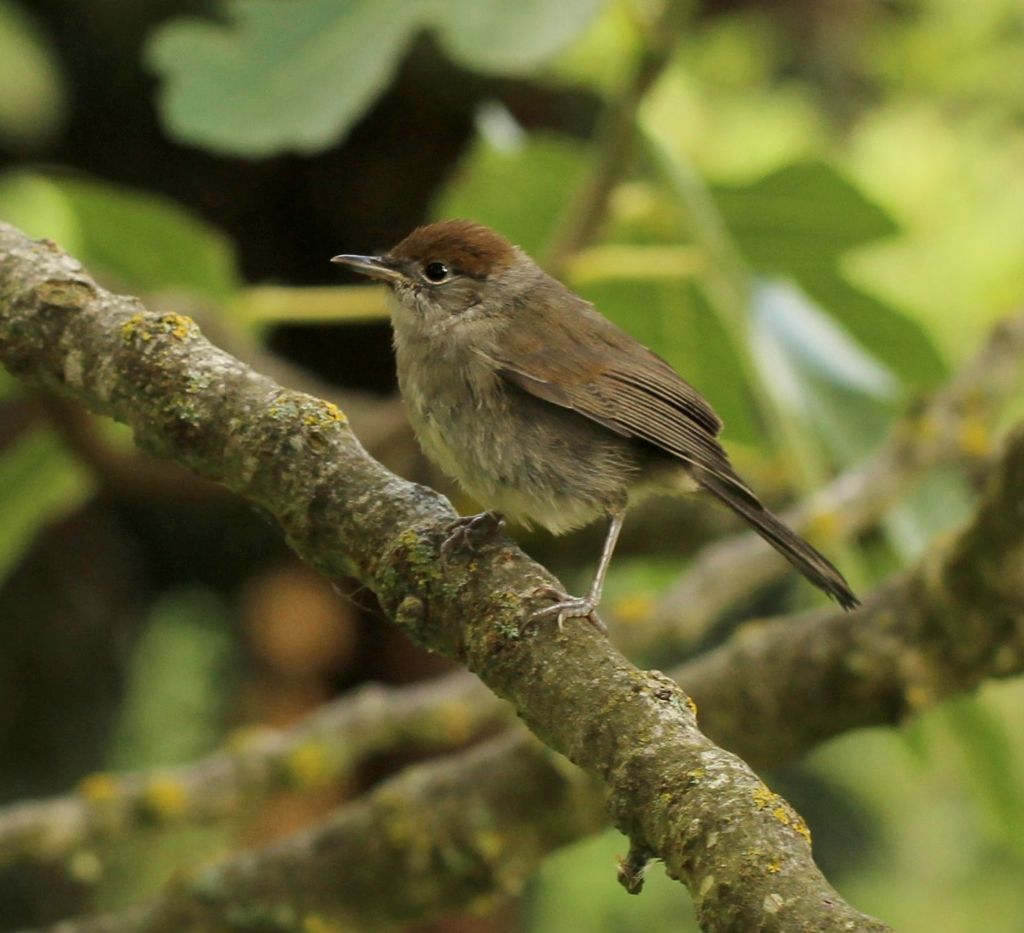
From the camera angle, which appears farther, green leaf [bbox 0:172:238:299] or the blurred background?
green leaf [bbox 0:172:238:299]

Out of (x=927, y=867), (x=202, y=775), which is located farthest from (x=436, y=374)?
(x=927, y=867)

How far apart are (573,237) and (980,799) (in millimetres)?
1841

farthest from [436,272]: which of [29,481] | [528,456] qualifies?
[29,481]

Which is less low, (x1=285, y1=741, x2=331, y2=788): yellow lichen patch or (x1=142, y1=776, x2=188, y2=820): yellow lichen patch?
(x1=285, y1=741, x2=331, y2=788): yellow lichen patch

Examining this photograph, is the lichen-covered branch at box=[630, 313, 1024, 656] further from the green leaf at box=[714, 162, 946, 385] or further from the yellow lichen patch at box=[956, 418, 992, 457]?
the green leaf at box=[714, 162, 946, 385]

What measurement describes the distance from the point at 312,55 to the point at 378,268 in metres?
0.54

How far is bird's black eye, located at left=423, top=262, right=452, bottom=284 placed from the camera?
3.74 m

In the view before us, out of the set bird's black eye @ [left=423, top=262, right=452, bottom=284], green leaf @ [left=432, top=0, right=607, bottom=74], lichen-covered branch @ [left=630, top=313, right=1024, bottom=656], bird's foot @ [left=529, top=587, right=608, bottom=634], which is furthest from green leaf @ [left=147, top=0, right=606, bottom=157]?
lichen-covered branch @ [left=630, top=313, right=1024, bottom=656]

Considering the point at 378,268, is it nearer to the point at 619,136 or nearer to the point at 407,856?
the point at 619,136

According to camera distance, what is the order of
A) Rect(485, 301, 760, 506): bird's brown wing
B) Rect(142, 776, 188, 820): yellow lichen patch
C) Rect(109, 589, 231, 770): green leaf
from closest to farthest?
Rect(485, 301, 760, 506): bird's brown wing → Rect(142, 776, 188, 820): yellow lichen patch → Rect(109, 589, 231, 770): green leaf

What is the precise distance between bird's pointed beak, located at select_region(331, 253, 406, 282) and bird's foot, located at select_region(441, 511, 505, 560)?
1337 millimetres

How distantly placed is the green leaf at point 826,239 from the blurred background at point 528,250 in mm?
12

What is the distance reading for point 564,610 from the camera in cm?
218

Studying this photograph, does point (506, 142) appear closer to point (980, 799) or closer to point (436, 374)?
point (436, 374)
